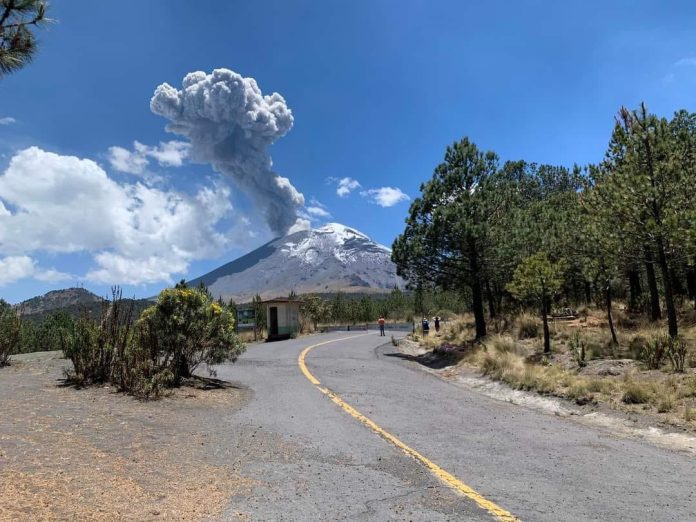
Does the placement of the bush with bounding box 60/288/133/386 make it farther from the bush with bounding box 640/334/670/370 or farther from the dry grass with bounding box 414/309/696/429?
the bush with bounding box 640/334/670/370

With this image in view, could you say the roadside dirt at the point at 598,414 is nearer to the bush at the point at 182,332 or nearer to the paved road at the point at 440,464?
the paved road at the point at 440,464

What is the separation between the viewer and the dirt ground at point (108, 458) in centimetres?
421

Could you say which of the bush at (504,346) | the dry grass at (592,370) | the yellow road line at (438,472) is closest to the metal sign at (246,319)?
the dry grass at (592,370)

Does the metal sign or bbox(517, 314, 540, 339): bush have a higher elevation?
the metal sign

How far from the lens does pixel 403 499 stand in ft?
15.7

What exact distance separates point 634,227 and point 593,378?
608 centimetres

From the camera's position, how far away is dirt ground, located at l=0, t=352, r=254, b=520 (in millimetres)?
4215

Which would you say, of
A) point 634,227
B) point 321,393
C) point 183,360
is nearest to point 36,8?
point 183,360

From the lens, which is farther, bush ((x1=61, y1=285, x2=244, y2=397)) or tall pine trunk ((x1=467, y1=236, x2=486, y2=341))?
tall pine trunk ((x1=467, y1=236, x2=486, y2=341))

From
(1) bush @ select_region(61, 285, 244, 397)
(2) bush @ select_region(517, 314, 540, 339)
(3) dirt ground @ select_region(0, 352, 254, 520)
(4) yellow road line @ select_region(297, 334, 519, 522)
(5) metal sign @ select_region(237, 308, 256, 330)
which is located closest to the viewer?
(3) dirt ground @ select_region(0, 352, 254, 520)

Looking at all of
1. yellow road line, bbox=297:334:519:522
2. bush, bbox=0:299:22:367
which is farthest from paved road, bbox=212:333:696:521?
bush, bbox=0:299:22:367

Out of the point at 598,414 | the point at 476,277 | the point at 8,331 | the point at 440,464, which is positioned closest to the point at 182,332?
the point at 8,331

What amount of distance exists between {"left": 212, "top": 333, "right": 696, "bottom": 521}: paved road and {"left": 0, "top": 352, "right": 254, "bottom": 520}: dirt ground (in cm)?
40

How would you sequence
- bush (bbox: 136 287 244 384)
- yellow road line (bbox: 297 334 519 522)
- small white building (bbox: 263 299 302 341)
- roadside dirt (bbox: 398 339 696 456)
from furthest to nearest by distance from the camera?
small white building (bbox: 263 299 302 341) → bush (bbox: 136 287 244 384) → roadside dirt (bbox: 398 339 696 456) → yellow road line (bbox: 297 334 519 522)
